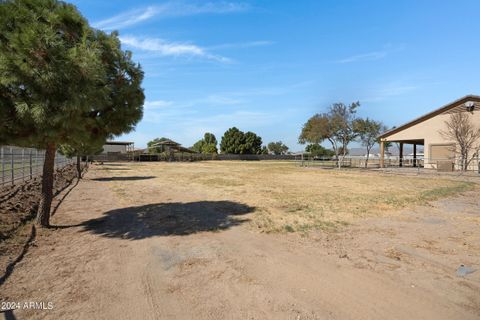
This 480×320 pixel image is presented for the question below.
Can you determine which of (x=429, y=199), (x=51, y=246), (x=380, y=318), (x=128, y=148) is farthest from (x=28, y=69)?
(x=128, y=148)

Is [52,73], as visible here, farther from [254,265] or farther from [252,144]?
[252,144]

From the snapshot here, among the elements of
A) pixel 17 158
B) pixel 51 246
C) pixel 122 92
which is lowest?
pixel 51 246

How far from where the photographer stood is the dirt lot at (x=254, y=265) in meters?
3.80

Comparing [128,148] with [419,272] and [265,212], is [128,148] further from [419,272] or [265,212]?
Result: [419,272]

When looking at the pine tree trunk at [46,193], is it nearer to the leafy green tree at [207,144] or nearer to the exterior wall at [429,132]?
the exterior wall at [429,132]

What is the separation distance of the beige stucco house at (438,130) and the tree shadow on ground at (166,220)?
2201 cm

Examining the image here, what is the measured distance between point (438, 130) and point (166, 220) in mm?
28603

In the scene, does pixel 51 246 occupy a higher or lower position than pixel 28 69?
lower

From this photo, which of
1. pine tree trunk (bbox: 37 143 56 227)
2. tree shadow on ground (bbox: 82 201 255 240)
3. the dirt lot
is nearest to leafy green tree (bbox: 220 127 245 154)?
tree shadow on ground (bbox: 82 201 255 240)

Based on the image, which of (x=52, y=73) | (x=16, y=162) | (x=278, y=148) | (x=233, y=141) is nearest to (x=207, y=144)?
(x=233, y=141)

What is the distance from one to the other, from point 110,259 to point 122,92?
11.5 ft

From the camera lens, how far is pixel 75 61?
5883 millimetres

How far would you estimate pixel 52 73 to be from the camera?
5.75 meters

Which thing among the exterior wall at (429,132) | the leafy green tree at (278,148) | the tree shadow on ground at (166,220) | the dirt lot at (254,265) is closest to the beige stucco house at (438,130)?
the exterior wall at (429,132)
